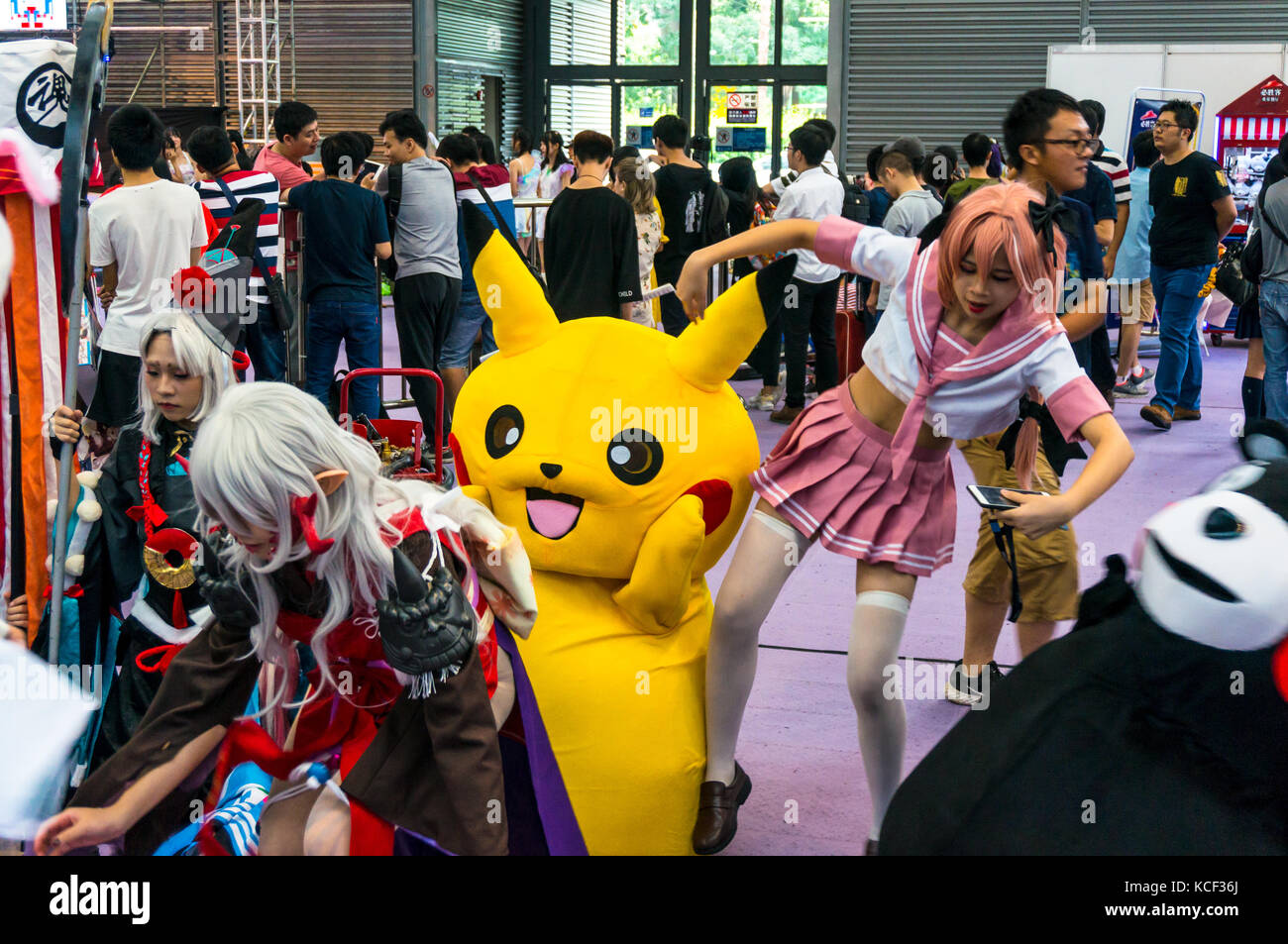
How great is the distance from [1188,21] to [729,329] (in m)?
14.1

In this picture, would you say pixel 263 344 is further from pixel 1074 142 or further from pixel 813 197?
pixel 1074 142

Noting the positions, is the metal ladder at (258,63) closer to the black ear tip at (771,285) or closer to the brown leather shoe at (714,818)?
the black ear tip at (771,285)

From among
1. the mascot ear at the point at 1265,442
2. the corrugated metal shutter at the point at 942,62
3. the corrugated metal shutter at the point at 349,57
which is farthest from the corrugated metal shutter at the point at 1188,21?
the mascot ear at the point at 1265,442

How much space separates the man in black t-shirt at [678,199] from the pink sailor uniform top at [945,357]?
17.2 ft

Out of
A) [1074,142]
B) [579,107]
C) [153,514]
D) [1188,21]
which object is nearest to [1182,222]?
[1074,142]

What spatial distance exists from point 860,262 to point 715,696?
1.04 metres

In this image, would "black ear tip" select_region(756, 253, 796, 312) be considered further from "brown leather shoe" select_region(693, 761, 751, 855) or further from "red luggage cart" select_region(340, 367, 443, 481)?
"red luggage cart" select_region(340, 367, 443, 481)

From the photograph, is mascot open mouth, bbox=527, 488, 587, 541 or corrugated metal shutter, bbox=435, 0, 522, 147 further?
corrugated metal shutter, bbox=435, 0, 522, 147

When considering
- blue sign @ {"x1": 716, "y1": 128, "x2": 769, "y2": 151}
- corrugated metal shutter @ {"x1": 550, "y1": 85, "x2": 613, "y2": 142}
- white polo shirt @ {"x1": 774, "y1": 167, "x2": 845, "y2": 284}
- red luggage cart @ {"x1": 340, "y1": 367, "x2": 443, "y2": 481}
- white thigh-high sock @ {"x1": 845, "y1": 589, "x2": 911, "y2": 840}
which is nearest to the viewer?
white thigh-high sock @ {"x1": 845, "y1": 589, "x2": 911, "y2": 840}

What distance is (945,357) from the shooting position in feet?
8.78

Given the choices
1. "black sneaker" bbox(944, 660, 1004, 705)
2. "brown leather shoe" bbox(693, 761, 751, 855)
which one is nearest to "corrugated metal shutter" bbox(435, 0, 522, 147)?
"black sneaker" bbox(944, 660, 1004, 705)

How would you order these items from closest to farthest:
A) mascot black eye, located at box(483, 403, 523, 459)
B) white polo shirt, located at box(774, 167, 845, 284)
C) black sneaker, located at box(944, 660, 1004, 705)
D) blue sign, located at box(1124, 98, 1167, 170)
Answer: mascot black eye, located at box(483, 403, 523, 459) → black sneaker, located at box(944, 660, 1004, 705) → white polo shirt, located at box(774, 167, 845, 284) → blue sign, located at box(1124, 98, 1167, 170)

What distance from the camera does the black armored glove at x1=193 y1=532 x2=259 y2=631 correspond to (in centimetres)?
215

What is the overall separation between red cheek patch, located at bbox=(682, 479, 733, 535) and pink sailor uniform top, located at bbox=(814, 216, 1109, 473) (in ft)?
1.41
